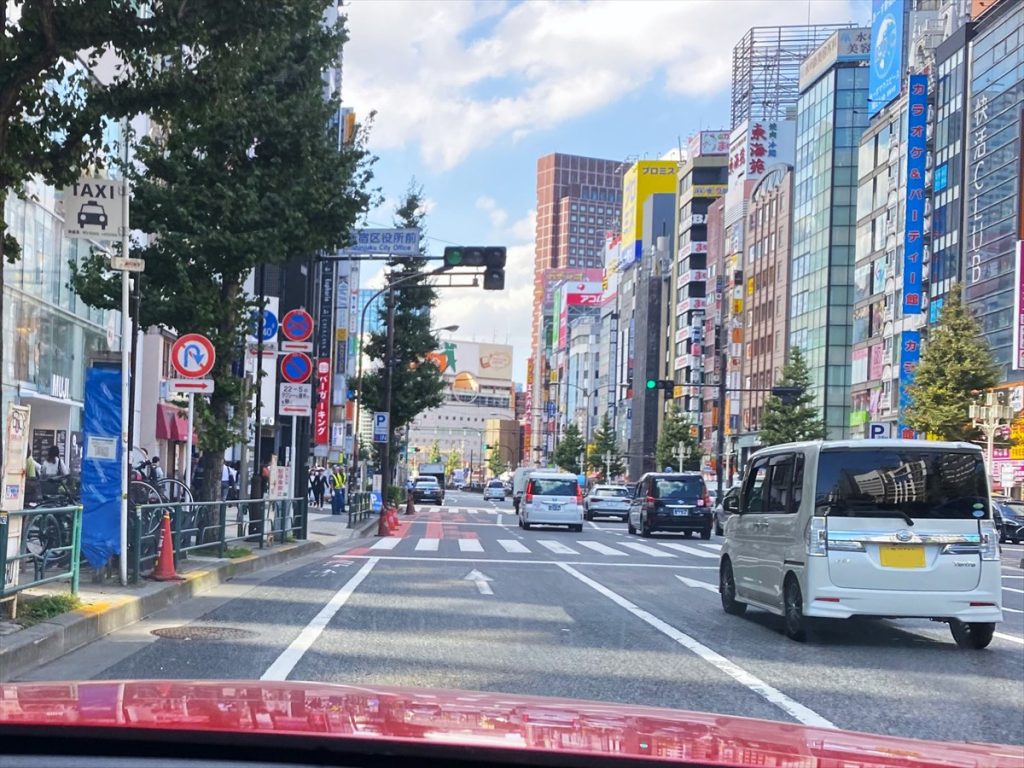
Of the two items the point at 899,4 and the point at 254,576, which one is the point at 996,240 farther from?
the point at 254,576

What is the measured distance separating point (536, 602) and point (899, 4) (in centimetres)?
6433

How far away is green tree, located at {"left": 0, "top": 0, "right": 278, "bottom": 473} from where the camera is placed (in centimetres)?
973

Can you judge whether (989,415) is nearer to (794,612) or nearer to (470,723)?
(794,612)

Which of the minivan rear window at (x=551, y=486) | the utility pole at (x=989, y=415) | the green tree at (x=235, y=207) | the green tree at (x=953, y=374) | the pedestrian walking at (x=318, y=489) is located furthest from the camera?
the pedestrian walking at (x=318, y=489)

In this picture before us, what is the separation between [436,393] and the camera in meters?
61.8

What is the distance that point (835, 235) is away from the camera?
261 ft

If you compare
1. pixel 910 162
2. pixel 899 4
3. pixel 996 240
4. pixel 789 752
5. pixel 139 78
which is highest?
pixel 899 4

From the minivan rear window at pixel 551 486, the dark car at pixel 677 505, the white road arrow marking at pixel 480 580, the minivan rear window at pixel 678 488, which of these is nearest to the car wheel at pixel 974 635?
the white road arrow marking at pixel 480 580

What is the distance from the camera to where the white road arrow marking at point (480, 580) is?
15.0 metres

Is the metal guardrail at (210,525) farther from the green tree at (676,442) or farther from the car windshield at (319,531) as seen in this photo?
the green tree at (676,442)

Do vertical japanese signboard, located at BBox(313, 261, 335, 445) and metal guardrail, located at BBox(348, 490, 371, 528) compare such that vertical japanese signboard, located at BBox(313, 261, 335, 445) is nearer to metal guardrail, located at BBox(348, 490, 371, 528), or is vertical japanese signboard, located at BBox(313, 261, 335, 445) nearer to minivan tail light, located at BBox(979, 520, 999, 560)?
metal guardrail, located at BBox(348, 490, 371, 528)

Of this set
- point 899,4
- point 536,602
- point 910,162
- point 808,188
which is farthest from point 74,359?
point 808,188

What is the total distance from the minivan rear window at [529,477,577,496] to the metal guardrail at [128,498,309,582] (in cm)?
1338

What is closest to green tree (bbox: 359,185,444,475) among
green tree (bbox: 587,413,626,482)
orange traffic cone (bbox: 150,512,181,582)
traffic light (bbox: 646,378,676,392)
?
traffic light (bbox: 646,378,676,392)
